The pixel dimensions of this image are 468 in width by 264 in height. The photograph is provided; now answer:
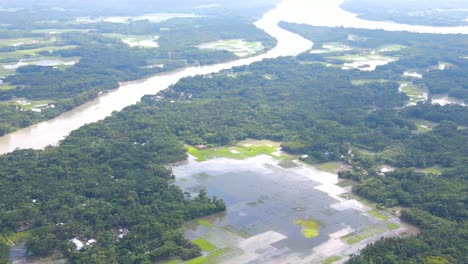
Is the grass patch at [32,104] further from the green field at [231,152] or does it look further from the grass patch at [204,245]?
the grass patch at [204,245]

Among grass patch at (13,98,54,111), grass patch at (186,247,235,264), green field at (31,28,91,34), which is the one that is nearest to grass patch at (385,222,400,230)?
grass patch at (186,247,235,264)

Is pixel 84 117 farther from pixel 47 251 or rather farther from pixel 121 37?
pixel 121 37

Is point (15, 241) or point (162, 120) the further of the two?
point (162, 120)

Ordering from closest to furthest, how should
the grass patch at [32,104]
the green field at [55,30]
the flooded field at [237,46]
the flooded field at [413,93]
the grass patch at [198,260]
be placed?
the grass patch at [198,260]
the grass patch at [32,104]
the flooded field at [413,93]
the flooded field at [237,46]
the green field at [55,30]

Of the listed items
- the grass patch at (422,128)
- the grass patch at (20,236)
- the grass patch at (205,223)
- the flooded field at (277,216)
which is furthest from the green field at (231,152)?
the grass patch at (20,236)

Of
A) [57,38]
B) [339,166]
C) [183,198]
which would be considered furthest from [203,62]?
[183,198]

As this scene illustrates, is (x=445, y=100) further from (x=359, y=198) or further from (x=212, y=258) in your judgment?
(x=212, y=258)

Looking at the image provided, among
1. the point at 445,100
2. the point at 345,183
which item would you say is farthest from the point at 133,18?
the point at 345,183
